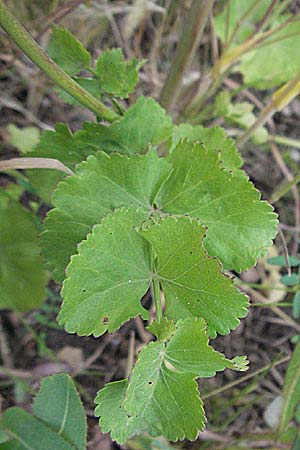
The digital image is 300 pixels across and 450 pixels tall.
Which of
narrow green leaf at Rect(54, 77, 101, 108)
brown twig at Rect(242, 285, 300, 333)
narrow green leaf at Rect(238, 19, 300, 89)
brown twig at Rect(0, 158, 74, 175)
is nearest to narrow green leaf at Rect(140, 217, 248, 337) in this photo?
brown twig at Rect(0, 158, 74, 175)

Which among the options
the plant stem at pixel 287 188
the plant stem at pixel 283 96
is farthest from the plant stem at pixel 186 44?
the plant stem at pixel 287 188

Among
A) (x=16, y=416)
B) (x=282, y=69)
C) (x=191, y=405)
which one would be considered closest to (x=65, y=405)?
(x=16, y=416)

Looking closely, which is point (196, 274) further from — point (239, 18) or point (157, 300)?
point (239, 18)

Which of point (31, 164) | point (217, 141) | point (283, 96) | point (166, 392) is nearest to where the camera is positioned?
point (166, 392)

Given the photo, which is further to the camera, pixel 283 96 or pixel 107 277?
pixel 283 96

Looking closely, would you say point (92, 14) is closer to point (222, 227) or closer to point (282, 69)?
point (282, 69)

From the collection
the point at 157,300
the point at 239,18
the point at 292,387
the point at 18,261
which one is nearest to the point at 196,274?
the point at 157,300
